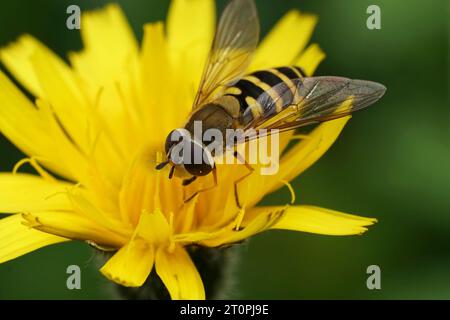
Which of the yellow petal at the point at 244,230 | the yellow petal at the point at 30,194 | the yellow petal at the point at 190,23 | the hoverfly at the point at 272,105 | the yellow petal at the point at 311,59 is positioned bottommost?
the yellow petal at the point at 244,230

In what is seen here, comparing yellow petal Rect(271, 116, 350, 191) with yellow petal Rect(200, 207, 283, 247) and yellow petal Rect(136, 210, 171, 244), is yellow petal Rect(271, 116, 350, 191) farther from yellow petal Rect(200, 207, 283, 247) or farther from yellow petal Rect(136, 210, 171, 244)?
yellow petal Rect(136, 210, 171, 244)

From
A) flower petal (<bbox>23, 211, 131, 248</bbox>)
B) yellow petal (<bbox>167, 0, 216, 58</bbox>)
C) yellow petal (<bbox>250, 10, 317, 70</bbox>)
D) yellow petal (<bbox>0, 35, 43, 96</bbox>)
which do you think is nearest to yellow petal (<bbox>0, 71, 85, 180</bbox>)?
flower petal (<bbox>23, 211, 131, 248</bbox>)

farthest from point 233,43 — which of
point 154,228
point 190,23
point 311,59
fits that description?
point 154,228

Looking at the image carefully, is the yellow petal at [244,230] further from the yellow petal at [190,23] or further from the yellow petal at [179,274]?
the yellow petal at [190,23]

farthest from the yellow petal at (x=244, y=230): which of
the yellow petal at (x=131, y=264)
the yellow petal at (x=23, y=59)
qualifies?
the yellow petal at (x=23, y=59)

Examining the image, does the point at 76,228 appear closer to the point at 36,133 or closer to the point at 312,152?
the point at 36,133

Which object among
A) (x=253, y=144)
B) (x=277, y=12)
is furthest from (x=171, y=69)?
(x=277, y=12)
